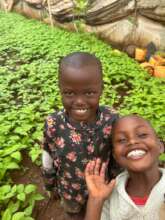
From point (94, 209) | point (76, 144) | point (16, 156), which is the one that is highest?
point (76, 144)

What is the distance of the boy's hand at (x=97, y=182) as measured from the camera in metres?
1.87

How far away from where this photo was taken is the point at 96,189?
1887 millimetres

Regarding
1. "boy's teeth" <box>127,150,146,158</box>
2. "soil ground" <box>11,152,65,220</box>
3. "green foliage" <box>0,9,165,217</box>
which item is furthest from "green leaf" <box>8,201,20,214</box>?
"boy's teeth" <box>127,150,146,158</box>

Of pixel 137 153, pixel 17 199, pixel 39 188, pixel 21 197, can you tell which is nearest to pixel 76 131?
pixel 137 153

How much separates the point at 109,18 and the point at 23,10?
472cm

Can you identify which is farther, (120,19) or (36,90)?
(120,19)

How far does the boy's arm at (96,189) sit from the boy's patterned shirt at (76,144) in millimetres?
147

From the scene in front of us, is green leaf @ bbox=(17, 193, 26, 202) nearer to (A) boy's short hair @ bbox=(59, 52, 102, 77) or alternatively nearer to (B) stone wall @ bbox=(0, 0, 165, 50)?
(A) boy's short hair @ bbox=(59, 52, 102, 77)

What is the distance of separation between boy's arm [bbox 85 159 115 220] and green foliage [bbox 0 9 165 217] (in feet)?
2.19

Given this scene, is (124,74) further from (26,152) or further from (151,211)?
(151,211)

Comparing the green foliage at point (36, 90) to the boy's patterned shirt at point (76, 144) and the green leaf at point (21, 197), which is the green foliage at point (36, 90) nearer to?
the green leaf at point (21, 197)

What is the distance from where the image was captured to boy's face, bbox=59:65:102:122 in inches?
71.3

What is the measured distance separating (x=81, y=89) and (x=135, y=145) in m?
0.41

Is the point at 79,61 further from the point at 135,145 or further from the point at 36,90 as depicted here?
the point at 36,90
